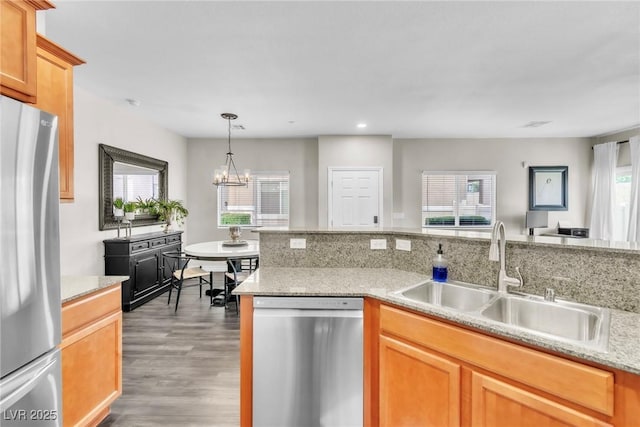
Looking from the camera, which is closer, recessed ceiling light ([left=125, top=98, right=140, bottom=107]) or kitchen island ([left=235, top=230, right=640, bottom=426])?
kitchen island ([left=235, top=230, right=640, bottom=426])

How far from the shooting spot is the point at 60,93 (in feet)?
5.64

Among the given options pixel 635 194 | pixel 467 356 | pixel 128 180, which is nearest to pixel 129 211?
pixel 128 180

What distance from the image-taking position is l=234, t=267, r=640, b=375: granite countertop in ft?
3.19

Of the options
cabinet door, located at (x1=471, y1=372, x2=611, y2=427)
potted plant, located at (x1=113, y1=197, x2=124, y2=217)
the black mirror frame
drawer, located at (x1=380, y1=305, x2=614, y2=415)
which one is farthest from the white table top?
the black mirror frame

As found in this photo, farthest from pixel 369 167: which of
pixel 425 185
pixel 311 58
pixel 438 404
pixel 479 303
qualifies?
pixel 438 404

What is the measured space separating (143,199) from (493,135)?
20.1ft

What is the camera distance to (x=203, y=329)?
10.5 ft

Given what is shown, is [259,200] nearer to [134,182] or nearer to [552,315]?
[134,182]

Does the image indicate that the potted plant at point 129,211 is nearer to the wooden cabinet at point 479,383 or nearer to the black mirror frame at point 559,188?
the wooden cabinet at point 479,383

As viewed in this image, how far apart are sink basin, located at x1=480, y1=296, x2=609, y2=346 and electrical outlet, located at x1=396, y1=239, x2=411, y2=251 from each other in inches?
26.7

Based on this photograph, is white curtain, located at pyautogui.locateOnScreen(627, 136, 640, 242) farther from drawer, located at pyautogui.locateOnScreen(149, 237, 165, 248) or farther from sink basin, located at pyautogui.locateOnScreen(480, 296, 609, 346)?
drawer, located at pyautogui.locateOnScreen(149, 237, 165, 248)

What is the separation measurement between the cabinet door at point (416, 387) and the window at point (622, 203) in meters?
6.24

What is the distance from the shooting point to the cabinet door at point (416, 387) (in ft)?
4.24

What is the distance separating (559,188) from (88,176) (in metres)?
7.76
